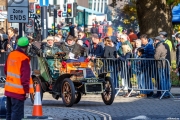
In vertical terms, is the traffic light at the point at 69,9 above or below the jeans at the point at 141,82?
above

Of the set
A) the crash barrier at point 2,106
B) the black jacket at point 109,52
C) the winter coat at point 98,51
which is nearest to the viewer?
the crash barrier at point 2,106

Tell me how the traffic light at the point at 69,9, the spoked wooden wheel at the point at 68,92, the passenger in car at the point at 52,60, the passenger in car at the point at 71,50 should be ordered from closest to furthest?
the spoked wooden wheel at the point at 68,92 → the passenger in car at the point at 52,60 → the passenger in car at the point at 71,50 → the traffic light at the point at 69,9

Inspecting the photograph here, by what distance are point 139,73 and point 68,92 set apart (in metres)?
4.03

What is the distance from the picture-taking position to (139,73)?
21.4 metres

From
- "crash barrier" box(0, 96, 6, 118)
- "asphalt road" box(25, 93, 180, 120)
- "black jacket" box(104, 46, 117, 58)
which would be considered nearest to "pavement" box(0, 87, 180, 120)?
"asphalt road" box(25, 93, 180, 120)

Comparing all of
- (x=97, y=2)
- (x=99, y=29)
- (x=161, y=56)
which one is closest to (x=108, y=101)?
(x=161, y=56)

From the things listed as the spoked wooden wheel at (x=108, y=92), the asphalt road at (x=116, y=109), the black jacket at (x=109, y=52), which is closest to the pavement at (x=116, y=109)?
the asphalt road at (x=116, y=109)

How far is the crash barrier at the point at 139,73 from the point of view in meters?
20.8

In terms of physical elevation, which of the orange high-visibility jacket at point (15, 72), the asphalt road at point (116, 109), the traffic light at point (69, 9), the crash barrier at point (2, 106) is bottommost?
the asphalt road at point (116, 109)

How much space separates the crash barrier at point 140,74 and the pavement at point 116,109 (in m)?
0.55

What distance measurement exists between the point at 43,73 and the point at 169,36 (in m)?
12.8

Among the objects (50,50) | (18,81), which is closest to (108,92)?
(50,50)

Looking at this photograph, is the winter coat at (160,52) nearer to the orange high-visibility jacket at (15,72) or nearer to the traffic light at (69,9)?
the orange high-visibility jacket at (15,72)

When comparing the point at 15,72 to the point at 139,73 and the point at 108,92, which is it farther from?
the point at 139,73
